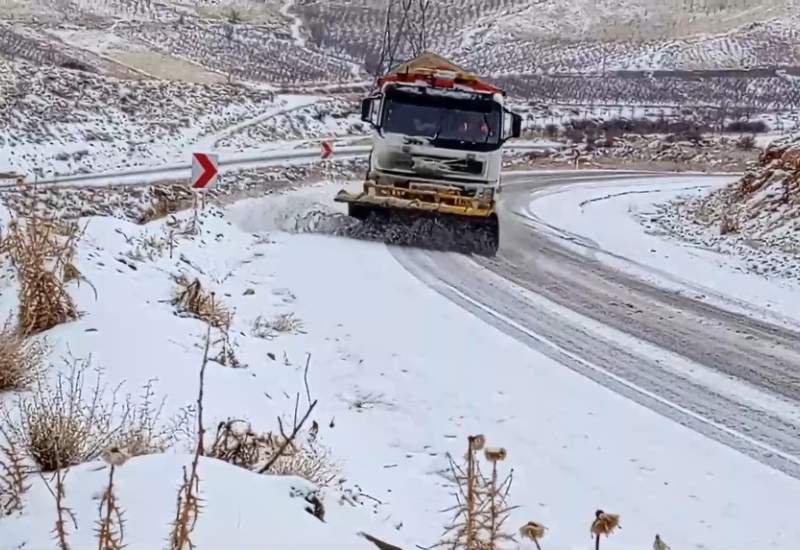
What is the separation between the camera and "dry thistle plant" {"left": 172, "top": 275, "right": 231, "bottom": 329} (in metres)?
8.02

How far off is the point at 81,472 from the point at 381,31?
81909mm

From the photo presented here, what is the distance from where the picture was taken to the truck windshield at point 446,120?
1411 cm

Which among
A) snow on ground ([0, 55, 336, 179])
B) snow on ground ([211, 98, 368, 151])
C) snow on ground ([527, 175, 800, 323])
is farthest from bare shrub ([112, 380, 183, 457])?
snow on ground ([211, 98, 368, 151])

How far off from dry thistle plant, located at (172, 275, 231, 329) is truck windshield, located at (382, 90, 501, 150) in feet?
21.8

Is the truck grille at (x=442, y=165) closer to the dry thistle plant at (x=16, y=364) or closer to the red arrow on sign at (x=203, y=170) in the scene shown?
the red arrow on sign at (x=203, y=170)

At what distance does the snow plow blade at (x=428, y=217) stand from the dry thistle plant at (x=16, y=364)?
28.6ft

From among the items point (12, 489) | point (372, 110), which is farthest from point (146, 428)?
point (372, 110)

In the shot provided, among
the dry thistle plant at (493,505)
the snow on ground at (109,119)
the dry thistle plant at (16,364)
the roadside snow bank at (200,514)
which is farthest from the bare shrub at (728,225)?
the snow on ground at (109,119)

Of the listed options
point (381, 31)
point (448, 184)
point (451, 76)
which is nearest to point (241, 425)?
point (448, 184)

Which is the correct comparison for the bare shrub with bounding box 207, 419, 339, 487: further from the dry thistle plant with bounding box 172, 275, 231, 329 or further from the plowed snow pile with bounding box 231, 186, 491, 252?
the plowed snow pile with bounding box 231, 186, 491, 252

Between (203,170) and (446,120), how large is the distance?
398 centimetres

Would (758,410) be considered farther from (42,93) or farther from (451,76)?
(42,93)

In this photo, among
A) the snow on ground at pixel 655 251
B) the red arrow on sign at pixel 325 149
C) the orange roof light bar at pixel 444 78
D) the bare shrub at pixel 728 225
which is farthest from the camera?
the red arrow on sign at pixel 325 149

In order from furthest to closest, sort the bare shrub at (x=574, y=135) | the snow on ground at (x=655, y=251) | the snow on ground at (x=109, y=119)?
1. the bare shrub at (x=574, y=135)
2. the snow on ground at (x=109, y=119)
3. the snow on ground at (x=655, y=251)
